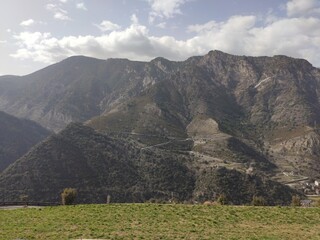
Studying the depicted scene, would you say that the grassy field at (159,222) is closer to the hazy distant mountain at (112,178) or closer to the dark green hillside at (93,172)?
the hazy distant mountain at (112,178)

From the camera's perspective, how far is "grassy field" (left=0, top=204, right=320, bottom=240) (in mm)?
30281

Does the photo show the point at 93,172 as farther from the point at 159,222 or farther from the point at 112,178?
the point at 159,222

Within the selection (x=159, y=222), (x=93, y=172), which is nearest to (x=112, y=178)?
(x=93, y=172)

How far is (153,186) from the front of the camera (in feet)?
506

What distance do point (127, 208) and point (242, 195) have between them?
110226mm

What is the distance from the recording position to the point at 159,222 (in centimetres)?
3478

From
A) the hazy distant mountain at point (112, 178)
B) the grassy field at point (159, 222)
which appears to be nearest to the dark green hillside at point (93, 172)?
the hazy distant mountain at point (112, 178)

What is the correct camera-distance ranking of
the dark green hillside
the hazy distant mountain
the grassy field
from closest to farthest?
the grassy field, the dark green hillside, the hazy distant mountain

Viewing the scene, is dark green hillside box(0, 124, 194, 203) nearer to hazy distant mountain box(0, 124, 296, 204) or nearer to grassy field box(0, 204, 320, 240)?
hazy distant mountain box(0, 124, 296, 204)

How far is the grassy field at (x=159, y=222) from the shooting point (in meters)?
30.3

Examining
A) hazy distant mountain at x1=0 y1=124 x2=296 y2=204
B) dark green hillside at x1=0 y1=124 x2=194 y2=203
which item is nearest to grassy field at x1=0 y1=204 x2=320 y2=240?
hazy distant mountain at x1=0 y1=124 x2=296 y2=204

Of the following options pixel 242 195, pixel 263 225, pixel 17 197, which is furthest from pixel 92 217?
pixel 242 195

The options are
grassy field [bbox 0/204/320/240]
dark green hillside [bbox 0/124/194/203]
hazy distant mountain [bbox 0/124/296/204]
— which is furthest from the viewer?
hazy distant mountain [bbox 0/124/296/204]

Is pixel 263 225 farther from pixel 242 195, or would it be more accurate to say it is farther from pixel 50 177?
pixel 50 177
